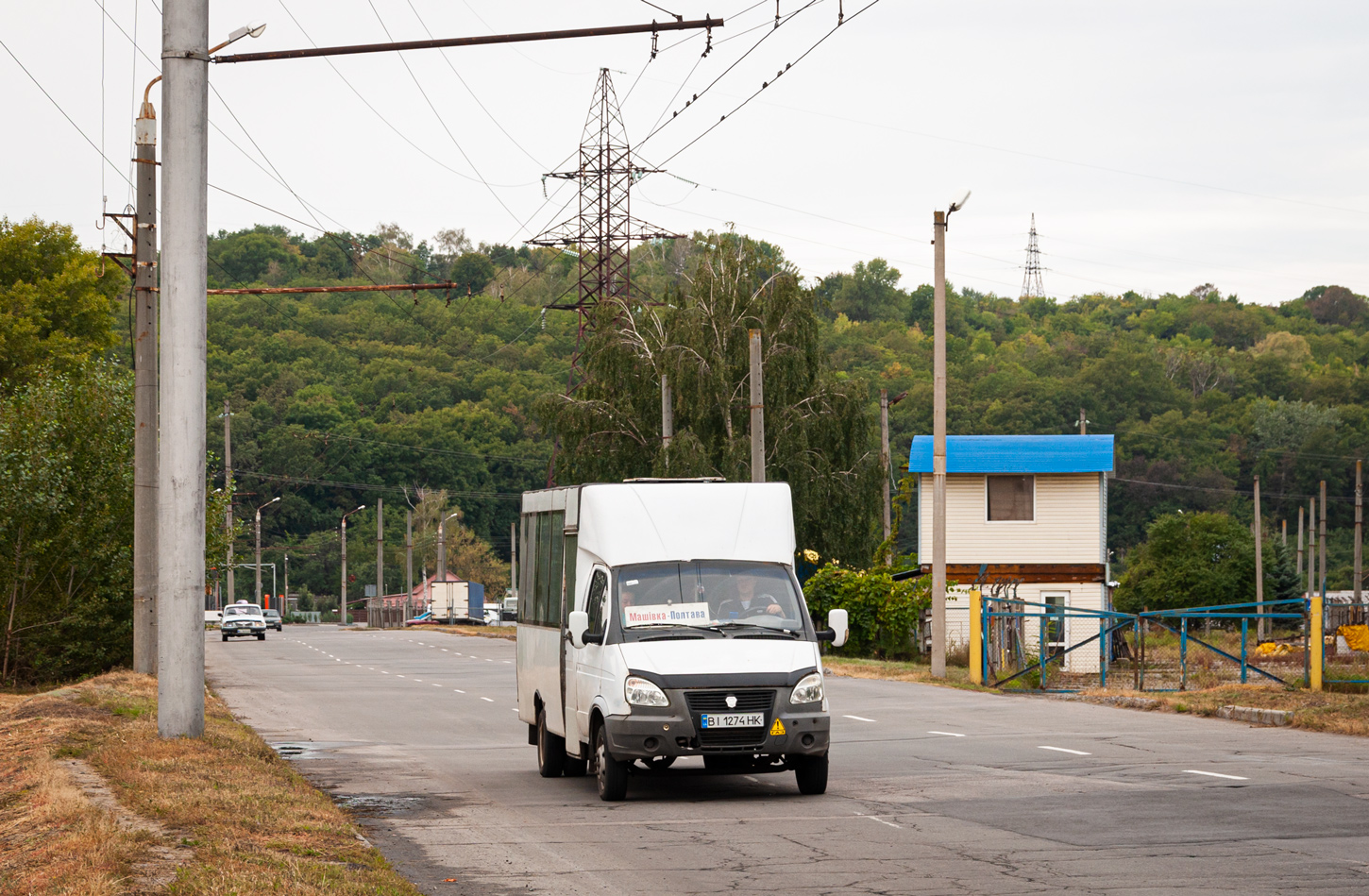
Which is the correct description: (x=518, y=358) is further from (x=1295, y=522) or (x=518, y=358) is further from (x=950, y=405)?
(x=1295, y=522)

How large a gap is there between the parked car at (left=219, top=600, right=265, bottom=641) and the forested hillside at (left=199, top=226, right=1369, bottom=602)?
1322 cm

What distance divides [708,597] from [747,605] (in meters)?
0.33

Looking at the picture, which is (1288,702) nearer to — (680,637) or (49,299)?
(680,637)

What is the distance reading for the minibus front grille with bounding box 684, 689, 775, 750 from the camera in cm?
1244

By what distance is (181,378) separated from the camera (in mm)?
14539

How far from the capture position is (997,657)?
33219 millimetres

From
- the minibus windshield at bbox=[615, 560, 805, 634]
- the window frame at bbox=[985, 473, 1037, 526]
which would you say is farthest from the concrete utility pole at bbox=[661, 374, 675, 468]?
the minibus windshield at bbox=[615, 560, 805, 634]

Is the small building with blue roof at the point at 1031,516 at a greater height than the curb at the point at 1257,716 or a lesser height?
greater

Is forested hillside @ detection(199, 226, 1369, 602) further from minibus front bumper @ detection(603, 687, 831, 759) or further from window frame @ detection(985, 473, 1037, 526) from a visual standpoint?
minibus front bumper @ detection(603, 687, 831, 759)

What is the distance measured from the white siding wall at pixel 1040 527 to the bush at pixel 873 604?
6.13 meters

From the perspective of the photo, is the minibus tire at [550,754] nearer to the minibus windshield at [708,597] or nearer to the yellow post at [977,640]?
the minibus windshield at [708,597]

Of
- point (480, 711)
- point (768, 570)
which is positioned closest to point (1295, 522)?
point (480, 711)

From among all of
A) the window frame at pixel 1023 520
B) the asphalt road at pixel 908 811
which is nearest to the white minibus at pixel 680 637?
the asphalt road at pixel 908 811

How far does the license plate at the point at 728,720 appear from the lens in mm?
12422
